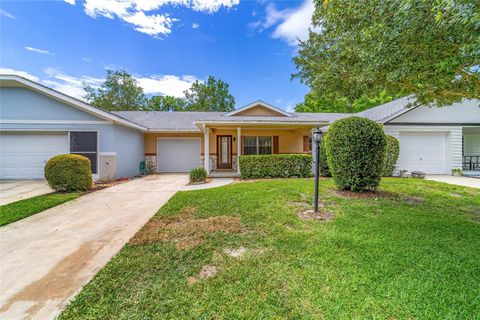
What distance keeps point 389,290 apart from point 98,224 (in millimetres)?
5349

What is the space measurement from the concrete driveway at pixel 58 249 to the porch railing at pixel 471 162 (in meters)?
18.8

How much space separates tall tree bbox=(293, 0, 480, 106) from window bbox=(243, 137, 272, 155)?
882 cm

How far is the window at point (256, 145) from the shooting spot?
1429 centimetres

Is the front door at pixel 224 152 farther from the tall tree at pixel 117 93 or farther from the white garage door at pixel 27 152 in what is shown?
the tall tree at pixel 117 93

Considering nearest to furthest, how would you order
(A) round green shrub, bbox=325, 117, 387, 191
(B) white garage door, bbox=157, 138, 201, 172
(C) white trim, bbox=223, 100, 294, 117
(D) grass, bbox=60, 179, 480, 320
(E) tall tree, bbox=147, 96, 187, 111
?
(D) grass, bbox=60, 179, 480, 320
(A) round green shrub, bbox=325, 117, 387, 191
(C) white trim, bbox=223, 100, 294, 117
(B) white garage door, bbox=157, 138, 201, 172
(E) tall tree, bbox=147, 96, 187, 111

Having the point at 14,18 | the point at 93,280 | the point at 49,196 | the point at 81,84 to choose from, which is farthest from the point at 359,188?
the point at 81,84

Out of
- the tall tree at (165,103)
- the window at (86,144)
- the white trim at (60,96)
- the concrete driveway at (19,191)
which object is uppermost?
the tall tree at (165,103)

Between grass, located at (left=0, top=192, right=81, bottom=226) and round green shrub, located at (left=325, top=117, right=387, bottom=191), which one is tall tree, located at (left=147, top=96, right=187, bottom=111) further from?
round green shrub, located at (left=325, top=117, right=387, bottom=191)

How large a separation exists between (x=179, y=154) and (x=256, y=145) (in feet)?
18.1

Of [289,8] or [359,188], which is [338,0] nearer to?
[289,8]

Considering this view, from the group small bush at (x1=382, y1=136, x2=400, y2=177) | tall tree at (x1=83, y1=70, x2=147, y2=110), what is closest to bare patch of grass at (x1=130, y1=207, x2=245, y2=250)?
small bush at (x1=382, y1=136, x2=400, y2=177)

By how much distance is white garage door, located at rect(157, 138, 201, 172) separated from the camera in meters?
14.2

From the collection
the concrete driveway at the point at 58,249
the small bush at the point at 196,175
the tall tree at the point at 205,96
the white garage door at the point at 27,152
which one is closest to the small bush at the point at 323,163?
the small bush at the point at 196,175

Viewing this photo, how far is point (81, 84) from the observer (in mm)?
27734
